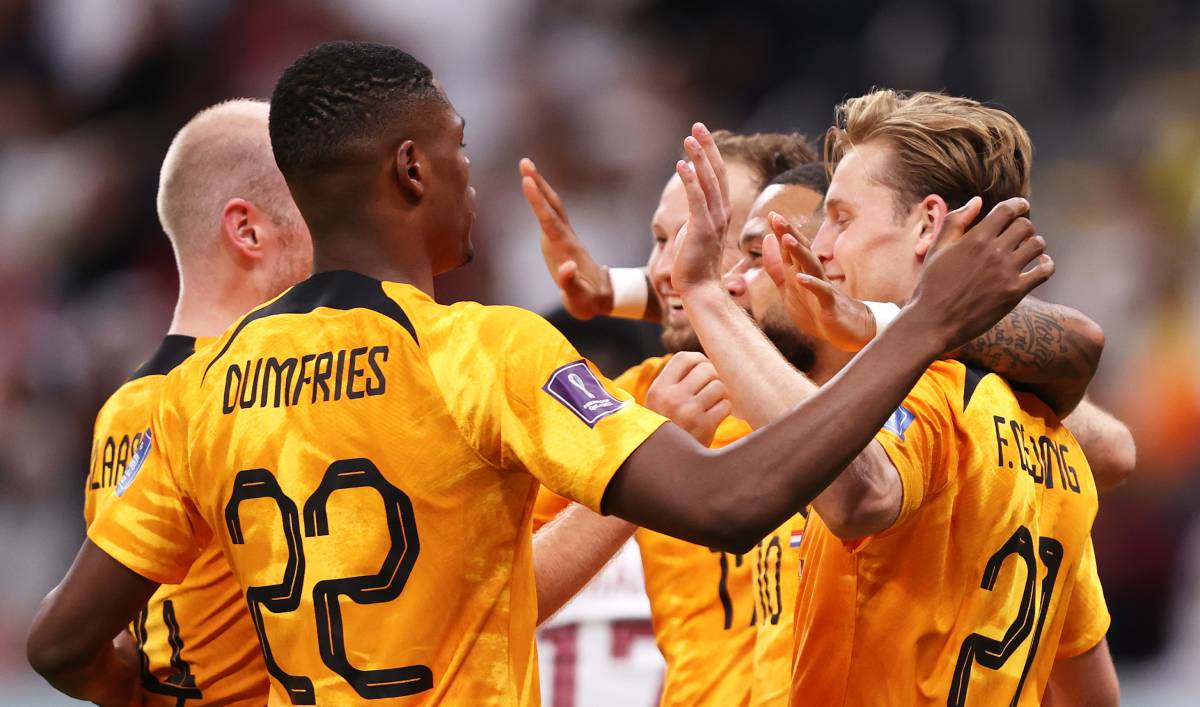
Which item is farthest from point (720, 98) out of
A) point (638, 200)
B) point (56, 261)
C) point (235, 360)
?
point (235, 360)

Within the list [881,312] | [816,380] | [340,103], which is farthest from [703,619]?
[340,103]

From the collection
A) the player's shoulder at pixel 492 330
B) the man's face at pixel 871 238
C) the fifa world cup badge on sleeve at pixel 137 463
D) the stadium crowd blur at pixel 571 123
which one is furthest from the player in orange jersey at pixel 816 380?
→ the stadium crowd blur at pixel 571 123

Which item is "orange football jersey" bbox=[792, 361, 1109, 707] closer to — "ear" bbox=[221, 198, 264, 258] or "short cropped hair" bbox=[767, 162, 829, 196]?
"short cropped hair" bbox=[767, 162, 829, 196]

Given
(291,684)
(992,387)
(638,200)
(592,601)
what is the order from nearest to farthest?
(291,684)
(992,387)
(592,601)
(638,200)

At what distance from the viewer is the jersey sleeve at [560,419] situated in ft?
6.91

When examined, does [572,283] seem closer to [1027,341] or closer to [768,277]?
[768,277]

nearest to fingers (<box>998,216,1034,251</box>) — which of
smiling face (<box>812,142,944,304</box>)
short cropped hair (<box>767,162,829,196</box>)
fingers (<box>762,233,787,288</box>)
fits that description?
fingers (<box>762,233,787,288</box>)

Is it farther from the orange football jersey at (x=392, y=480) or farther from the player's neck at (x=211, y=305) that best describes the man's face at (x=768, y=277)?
the orange football jersey at (x=392, y=480)

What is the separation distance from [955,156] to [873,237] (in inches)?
9.5

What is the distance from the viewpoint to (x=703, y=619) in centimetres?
401

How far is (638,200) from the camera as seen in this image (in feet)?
28.5

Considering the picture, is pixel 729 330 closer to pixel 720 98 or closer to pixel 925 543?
pixel 925 543

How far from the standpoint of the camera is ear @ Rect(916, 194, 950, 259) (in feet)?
9.71

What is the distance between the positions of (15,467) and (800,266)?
6582 mm
